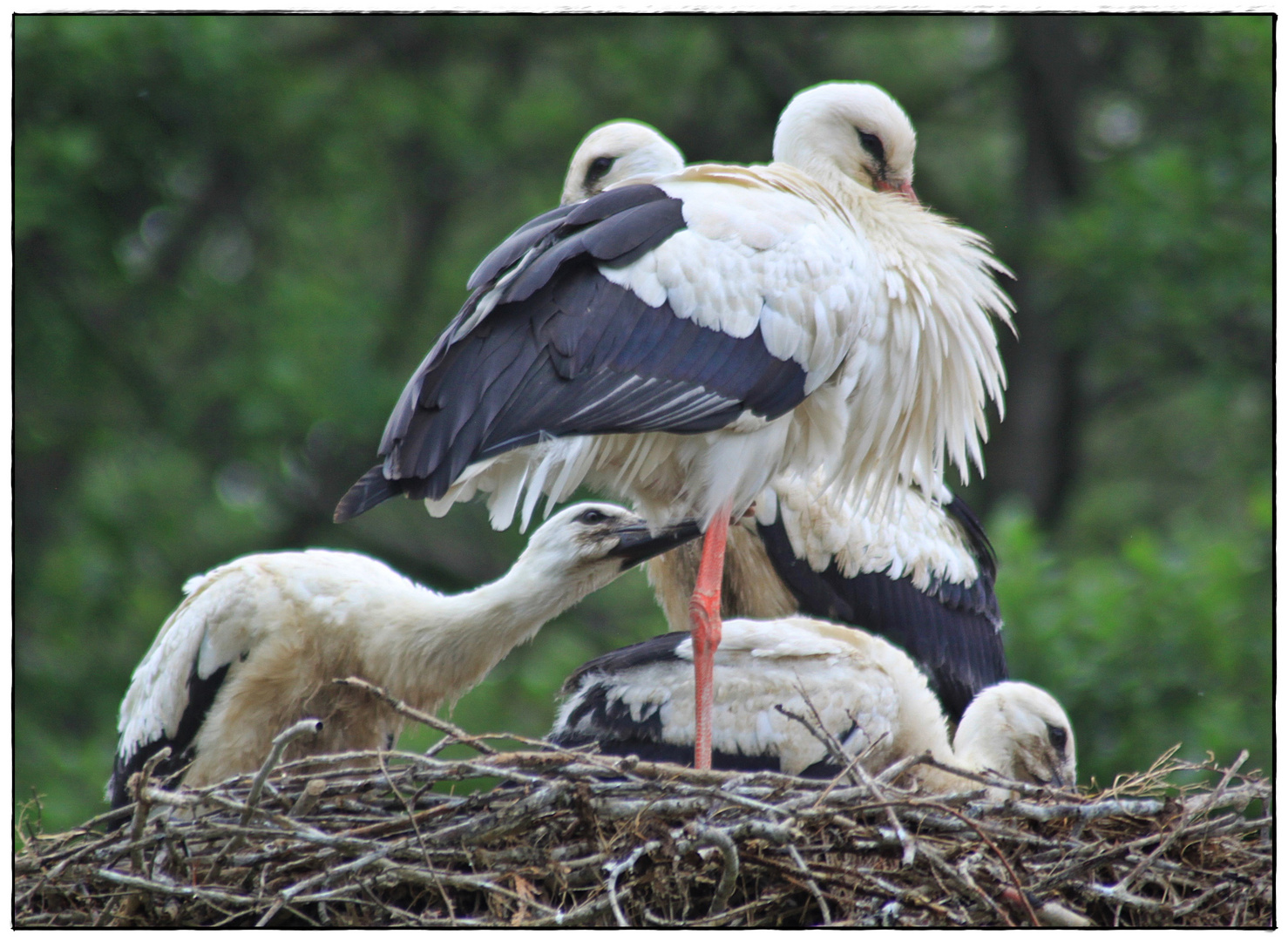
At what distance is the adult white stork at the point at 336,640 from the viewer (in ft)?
13.3

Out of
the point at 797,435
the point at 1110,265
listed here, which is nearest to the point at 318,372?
the point at 1110,265

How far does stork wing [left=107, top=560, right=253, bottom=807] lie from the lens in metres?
4.08

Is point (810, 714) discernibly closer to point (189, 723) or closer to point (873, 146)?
point (873, 146)

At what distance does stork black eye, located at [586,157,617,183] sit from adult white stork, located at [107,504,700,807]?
1075 millimetres

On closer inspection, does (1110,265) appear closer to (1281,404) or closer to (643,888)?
(1281,404)

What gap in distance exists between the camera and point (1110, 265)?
33.4ft

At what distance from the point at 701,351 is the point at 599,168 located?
136cm

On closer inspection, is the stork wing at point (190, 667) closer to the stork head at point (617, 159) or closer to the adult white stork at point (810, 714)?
the adult white stork at point (810, 714)

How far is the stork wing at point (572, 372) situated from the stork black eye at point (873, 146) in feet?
2.46

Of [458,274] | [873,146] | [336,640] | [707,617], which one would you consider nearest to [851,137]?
[873,146]

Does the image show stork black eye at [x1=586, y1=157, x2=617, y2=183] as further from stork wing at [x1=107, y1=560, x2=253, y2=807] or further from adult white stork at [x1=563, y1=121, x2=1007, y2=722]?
stork wing at [x1=107, y1=560, x2=253, y2=807]

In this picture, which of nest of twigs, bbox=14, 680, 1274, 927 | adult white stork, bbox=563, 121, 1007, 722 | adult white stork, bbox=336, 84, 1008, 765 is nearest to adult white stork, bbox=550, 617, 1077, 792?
adult white stork, bbox=336, 84, 1008, 765

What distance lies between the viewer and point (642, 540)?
13.3 feet

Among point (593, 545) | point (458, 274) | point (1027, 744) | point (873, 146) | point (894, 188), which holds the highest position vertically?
point (873, 146)
